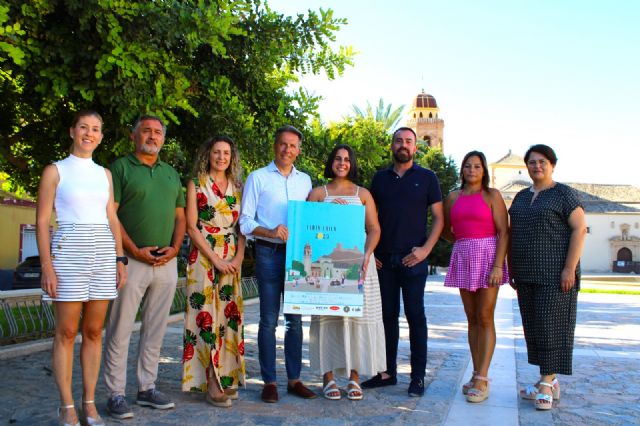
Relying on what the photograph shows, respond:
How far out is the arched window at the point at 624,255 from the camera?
75.8 meters

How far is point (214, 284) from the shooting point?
194 inches

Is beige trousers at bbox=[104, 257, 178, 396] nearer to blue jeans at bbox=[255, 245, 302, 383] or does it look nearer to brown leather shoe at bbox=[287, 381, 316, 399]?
blue jeans at bbox=[255, 245, 302, 383]

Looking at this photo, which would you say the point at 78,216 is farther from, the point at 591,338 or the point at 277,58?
the point at 591,338

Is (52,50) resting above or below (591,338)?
above

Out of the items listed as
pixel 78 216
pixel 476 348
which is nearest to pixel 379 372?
pixel 476 348

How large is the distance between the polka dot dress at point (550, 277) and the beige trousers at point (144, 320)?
2.94 m

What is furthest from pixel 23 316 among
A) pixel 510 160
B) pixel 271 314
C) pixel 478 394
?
pixel 510 160

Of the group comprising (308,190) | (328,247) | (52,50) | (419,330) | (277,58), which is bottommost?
(419,330)

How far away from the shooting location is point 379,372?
Result: 18.1ft

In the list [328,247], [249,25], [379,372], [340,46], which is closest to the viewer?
[328,247]

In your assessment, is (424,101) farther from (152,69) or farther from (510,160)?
(152,69)

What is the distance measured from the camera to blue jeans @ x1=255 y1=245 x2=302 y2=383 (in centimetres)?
500

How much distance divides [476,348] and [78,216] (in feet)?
11.4

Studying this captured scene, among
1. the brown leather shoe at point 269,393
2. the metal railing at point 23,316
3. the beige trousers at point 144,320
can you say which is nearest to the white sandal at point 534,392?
the brown leather shoe at point 269,393
